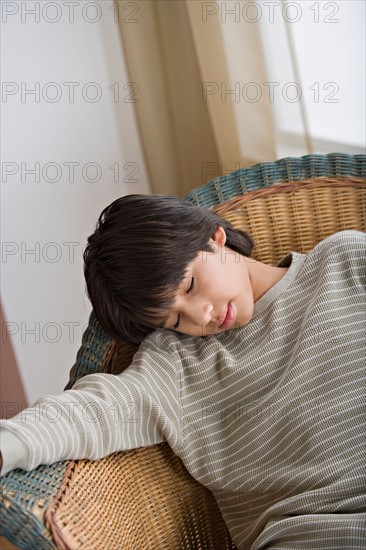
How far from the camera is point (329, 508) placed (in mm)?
1251

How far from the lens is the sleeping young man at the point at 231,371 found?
1.29 meters

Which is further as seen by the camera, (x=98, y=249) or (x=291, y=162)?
(x=291, y=162)

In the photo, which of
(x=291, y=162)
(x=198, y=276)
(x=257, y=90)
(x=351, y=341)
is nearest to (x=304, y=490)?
(x=351, y=341)

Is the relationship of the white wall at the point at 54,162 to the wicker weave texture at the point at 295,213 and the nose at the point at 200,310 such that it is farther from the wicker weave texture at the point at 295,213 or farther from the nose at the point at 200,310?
the nose at the point at 200,310

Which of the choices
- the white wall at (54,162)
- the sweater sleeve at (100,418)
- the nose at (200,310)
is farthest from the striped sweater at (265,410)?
the white wall at (54,162)

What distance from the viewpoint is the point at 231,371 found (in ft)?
4.65

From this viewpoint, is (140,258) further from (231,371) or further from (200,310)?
(231,371)

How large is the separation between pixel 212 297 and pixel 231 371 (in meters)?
0.14

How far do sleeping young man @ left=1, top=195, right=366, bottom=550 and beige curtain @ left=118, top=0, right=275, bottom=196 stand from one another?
1.76 feet

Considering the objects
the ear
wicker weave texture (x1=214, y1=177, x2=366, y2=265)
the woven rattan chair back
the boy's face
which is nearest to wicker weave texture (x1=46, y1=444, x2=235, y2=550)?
the woven rattan chair back

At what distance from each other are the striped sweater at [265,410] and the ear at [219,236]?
12 cm

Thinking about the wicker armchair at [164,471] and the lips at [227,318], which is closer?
the wicker armchair at [164,471]

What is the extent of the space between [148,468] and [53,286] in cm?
86

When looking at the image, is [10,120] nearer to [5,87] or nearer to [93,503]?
[5,87]
